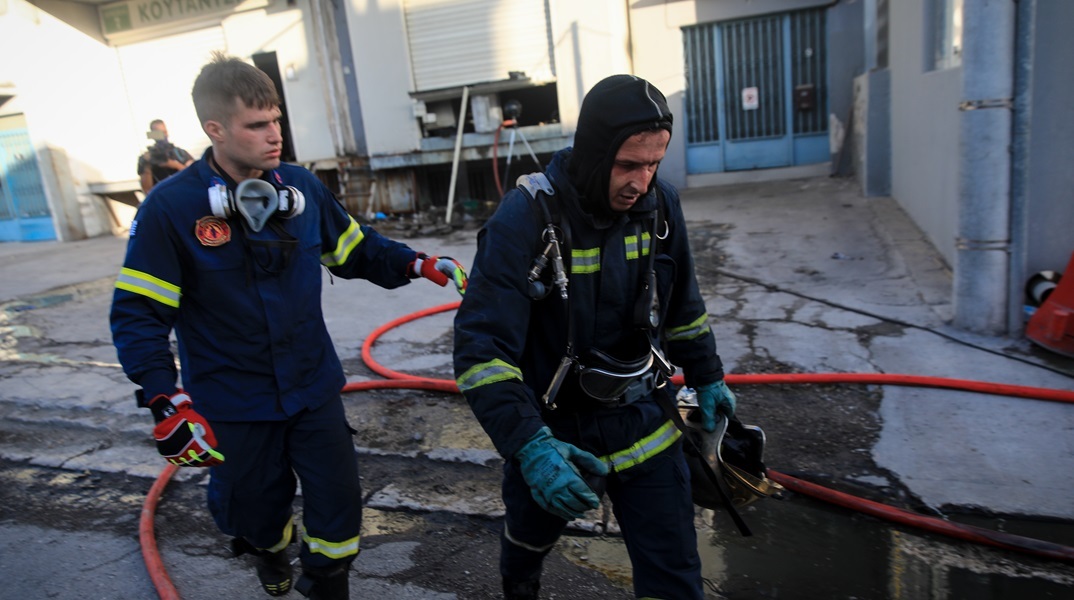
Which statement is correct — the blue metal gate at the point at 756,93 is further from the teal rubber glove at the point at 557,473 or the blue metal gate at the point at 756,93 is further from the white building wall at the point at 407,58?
the teal rubber glove at the point at 557,473

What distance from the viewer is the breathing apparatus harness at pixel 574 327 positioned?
6.89 feet

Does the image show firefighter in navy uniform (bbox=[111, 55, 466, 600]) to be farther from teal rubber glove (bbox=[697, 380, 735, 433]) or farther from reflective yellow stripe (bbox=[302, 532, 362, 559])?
teal rubber glove (bbox=[697, 380, 735, 433])

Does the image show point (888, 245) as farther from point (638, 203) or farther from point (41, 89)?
point (41, 89)

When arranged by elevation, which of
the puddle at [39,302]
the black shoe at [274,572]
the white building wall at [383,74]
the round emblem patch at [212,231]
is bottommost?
the black shoe at [274,572]

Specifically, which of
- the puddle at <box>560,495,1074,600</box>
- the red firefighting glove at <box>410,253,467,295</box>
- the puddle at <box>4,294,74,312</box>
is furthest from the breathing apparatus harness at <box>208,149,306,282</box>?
the puddle at <box>4,294,74,312</box>

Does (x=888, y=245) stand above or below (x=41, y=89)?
below

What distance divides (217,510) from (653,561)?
152 centimetres

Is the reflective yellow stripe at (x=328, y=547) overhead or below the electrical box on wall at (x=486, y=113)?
below

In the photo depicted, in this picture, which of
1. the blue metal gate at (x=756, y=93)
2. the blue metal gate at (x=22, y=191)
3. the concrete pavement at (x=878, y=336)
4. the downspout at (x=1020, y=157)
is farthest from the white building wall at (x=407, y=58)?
the blue metal gate at (x=22, y=191)

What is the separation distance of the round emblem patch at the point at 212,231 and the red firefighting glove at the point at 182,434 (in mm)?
497

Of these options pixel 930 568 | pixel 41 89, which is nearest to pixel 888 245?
pixel 930 568

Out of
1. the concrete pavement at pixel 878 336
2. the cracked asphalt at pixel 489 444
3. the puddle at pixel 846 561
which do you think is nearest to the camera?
the puddle at pixel 846 561

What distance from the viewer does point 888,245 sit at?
7383 millimetres

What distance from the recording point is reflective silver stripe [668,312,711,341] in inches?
98.6
